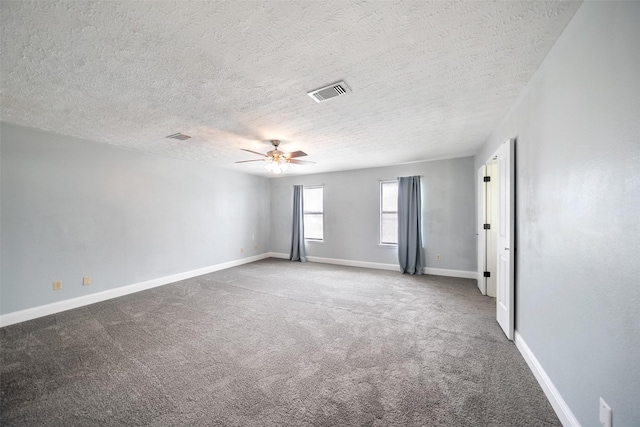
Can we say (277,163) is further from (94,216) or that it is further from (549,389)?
(549,389)

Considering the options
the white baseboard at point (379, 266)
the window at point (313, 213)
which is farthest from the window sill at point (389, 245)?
the window at point (313, 213)

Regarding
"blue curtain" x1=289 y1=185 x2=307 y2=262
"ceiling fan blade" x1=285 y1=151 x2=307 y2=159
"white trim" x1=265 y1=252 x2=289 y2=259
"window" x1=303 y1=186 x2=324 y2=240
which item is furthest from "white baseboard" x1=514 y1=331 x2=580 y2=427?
"white trim" x1=265 y1=252 x2=289 y2=259

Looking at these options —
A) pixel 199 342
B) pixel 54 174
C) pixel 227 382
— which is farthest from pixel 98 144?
pixel 227 382

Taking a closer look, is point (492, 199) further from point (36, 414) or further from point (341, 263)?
point (36, 414)

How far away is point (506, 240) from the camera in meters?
2.46

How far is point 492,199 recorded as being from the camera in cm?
362

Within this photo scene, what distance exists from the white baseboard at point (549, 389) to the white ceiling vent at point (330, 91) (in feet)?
8.83

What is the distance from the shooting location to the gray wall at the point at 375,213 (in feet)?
15.3

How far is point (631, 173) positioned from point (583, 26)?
912 millimetres

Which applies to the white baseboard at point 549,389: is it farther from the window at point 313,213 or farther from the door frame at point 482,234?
the window at point 313,213

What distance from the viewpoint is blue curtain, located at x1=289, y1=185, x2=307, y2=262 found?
21.0 ft

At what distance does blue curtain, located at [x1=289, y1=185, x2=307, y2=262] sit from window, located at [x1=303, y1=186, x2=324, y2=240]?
193 millimetres

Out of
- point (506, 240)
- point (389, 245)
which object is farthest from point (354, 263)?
point (506, 240)

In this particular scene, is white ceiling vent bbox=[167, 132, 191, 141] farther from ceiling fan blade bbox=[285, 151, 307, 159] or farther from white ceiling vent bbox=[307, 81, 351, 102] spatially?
white ceiling vent bbox=[307, 81, 351, 102]
